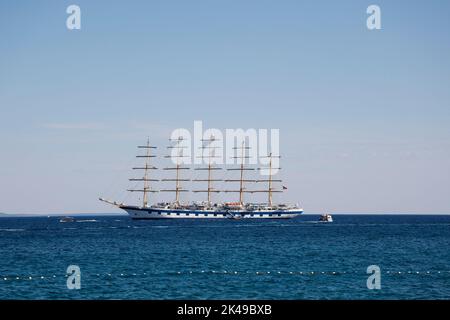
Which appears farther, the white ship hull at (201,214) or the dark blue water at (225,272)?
the white ship hull at (201,214)

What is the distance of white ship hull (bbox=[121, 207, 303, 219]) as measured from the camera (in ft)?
513

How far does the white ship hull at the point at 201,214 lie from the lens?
513 ft

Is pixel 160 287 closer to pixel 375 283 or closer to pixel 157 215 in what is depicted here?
pixel 375 283

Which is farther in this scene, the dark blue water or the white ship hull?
the white ship hull

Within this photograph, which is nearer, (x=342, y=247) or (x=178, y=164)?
(x=342, y=247)

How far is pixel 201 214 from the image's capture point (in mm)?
163750

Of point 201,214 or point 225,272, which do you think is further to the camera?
point 201,214

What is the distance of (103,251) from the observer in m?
56.3

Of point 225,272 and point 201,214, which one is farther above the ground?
point 225,272
